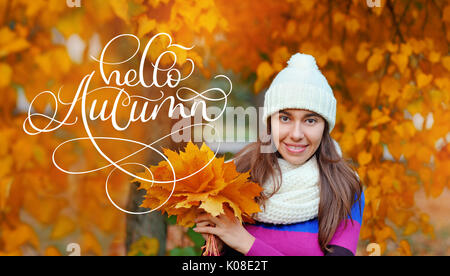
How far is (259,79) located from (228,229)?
118 cm

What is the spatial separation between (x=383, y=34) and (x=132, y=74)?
1.44 metres

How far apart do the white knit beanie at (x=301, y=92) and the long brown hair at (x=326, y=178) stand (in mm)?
95

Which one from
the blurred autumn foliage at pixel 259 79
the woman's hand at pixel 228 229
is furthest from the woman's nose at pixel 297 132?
the blurred autumn foliage at pixel 259 79

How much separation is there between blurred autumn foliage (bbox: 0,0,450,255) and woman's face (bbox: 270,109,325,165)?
0.86 metres

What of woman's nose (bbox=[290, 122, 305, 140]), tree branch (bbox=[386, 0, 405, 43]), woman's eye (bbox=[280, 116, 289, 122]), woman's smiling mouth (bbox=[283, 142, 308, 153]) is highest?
tree branch (bbox=[386, 0, 405, 43])

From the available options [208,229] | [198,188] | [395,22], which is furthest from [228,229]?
[395,22]

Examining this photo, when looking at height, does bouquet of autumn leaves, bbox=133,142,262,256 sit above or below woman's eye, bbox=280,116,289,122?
below

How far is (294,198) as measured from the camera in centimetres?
204

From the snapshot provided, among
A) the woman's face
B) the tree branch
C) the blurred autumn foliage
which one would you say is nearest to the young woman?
the woman's face

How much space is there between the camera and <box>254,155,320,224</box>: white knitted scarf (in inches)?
79.8

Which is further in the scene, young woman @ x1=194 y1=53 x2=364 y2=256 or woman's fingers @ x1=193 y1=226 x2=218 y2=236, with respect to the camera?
young woman @ x1=194 y1=53 x2=364 y2=256

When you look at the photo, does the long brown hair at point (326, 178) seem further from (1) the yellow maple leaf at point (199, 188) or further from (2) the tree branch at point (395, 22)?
(2) the tree branch at point (395, 22)

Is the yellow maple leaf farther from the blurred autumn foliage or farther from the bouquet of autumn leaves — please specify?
the blurred autumn foliage
